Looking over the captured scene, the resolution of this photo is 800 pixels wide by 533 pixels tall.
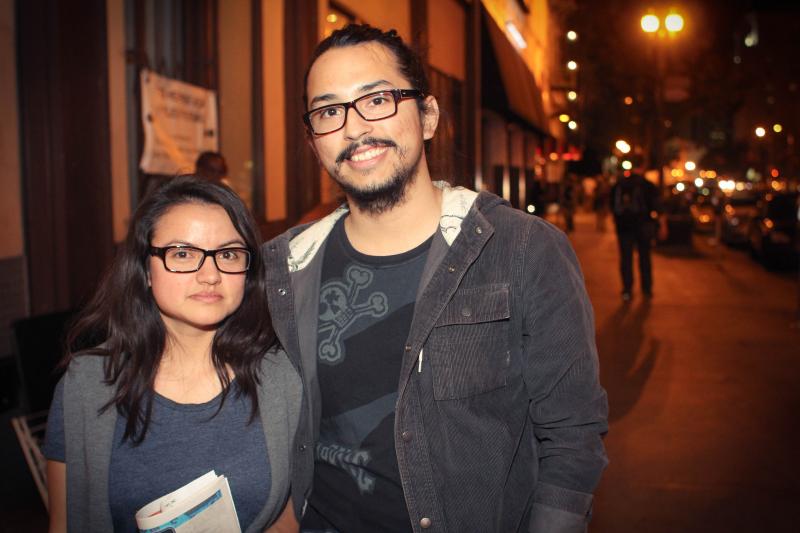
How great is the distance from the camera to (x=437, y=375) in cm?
226

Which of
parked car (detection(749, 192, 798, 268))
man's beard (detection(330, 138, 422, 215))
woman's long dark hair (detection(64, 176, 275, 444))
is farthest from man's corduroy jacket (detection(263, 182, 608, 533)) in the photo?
parked car (detection(749, 192, 798, 268))

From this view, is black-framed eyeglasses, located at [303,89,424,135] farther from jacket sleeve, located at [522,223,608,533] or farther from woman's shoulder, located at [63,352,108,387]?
woman's shoulder, located at [63,352,108,387]

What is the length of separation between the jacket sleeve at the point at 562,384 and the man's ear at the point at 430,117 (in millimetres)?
680

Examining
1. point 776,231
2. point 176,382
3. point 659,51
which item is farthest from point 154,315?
point 659,51

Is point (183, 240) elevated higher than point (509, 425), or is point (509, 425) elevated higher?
point (183, 240)

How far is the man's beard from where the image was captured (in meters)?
2.46

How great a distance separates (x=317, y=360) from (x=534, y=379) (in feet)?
2.22

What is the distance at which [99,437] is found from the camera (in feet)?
7.68

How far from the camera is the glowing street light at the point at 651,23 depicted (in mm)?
19844

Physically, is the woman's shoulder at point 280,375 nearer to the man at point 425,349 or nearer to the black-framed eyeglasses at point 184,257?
the man at point 425,349

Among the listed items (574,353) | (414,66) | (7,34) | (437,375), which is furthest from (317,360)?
(7,34)

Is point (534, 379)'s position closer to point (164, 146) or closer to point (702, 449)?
point (702, 449)

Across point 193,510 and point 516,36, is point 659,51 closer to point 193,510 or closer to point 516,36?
point 516,36

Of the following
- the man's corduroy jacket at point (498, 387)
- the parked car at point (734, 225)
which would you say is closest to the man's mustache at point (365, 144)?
the man's corduroy jacket at point (498, 387)
